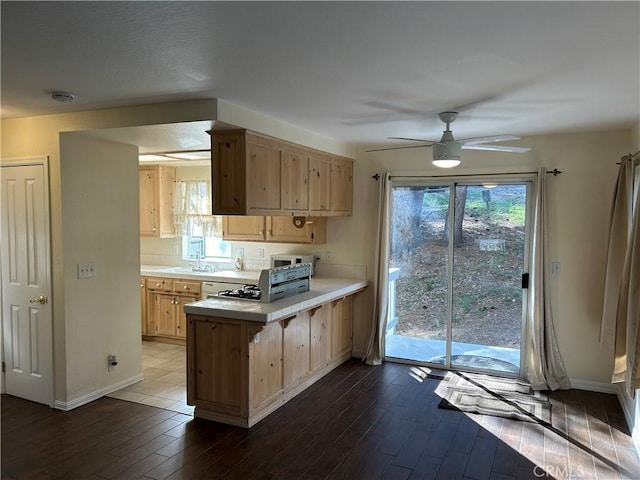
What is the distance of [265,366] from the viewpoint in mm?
3846

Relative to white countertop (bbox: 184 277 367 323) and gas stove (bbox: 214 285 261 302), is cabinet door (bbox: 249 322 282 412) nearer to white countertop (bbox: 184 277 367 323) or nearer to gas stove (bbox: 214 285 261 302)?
white countertop (bbox: 184 277 367 323)

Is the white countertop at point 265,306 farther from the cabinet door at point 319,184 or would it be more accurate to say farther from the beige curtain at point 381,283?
the cabinet door at point 319,184

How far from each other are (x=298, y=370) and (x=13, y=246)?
→ 283 centimetres

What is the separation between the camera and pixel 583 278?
457 centimetres

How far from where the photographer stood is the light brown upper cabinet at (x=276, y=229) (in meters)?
5.55

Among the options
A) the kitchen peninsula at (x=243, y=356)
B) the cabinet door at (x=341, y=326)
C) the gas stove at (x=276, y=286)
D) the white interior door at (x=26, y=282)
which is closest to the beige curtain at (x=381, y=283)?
the cabinet door at (x=341, y=326)

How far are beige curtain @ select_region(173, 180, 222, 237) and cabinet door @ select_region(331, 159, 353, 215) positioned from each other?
1.92 metres

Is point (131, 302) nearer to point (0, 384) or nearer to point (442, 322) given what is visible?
point (0, 384)

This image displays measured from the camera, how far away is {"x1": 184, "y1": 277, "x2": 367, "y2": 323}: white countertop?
11.8ft

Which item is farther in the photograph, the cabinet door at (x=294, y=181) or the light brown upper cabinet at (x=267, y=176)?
the cabinet door at (x=294, y=181)

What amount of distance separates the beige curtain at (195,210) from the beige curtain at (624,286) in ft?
15.1

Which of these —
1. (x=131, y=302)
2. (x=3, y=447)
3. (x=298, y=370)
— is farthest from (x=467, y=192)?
(x=3, y=447)

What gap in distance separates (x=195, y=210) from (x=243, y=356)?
3.37m

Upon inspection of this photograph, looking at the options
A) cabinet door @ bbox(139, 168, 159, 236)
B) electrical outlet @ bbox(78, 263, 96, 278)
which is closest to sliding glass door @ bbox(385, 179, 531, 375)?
electrical outlet @ bbox(78, 263, 96, 278)
